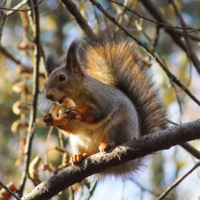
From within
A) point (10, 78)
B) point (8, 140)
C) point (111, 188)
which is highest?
point (10, 78)

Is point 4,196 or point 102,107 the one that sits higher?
point 102,107

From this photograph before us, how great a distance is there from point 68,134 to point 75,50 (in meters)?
0.69

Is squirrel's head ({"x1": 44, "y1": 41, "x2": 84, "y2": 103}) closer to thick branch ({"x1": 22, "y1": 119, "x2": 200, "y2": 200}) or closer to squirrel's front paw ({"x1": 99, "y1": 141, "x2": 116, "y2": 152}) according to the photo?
squirrel's front paw ({"x1": 99, "y1": 141, "x2": 116, "y2": 152})

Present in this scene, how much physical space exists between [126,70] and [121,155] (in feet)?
4.20

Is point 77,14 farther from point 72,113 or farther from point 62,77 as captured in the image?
point 72,113

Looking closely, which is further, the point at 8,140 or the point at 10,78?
the point at 8,140

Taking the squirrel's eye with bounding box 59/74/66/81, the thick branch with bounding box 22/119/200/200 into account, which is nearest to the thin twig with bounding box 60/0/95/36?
the squirrel's eye with bounding box 59/74/66/81

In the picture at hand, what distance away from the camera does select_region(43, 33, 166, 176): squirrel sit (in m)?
2.61

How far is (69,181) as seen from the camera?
82.4 inches

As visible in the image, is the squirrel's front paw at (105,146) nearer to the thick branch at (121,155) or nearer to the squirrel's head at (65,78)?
the thick branch at (121,155)

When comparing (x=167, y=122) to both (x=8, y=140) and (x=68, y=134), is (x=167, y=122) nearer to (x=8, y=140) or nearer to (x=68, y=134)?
(x=68, y=134)

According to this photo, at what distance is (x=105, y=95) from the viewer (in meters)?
2.77

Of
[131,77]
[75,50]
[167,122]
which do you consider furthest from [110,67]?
[167,122]

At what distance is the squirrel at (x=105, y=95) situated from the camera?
8.56 ft
